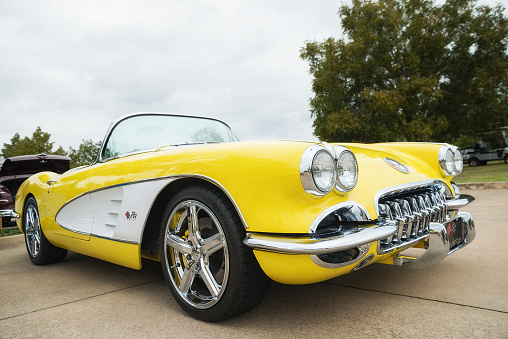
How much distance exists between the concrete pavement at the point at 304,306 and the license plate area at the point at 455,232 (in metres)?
0.29

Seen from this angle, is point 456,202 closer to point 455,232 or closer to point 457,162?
point 455,232

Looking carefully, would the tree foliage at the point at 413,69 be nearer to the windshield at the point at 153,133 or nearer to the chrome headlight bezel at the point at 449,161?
the chrome headlight bezel at the point at 449,161

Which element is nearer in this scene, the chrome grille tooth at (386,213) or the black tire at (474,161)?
the chrome grille tooth at (386,213)

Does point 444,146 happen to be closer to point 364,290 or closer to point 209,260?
point 364,290

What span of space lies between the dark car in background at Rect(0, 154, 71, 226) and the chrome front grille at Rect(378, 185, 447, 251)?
669 cm

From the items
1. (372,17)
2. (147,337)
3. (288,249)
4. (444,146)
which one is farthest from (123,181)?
(372,17)

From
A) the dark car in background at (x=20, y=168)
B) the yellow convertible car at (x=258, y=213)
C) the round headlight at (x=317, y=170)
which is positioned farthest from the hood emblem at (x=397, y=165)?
the dark car in background at (x=20, y=168)

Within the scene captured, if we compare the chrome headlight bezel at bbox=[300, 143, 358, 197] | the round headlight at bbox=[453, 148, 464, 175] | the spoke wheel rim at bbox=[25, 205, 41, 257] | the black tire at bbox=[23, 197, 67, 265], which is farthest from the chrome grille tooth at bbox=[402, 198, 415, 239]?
the spoke wheel rim at bbox=[25, 205, 41, 257]

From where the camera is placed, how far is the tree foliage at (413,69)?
15.8 metres

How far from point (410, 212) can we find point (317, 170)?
0.77 meters

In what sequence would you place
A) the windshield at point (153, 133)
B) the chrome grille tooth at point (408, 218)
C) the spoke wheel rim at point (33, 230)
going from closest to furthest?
the chrome grille tooth at point (408, 218) → the windshield at point (153, 133) → the spoke wheel rim at point (33, 230)

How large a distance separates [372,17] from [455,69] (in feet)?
14.7

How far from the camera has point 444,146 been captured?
316 cm

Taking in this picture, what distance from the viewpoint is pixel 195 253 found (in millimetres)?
2209
